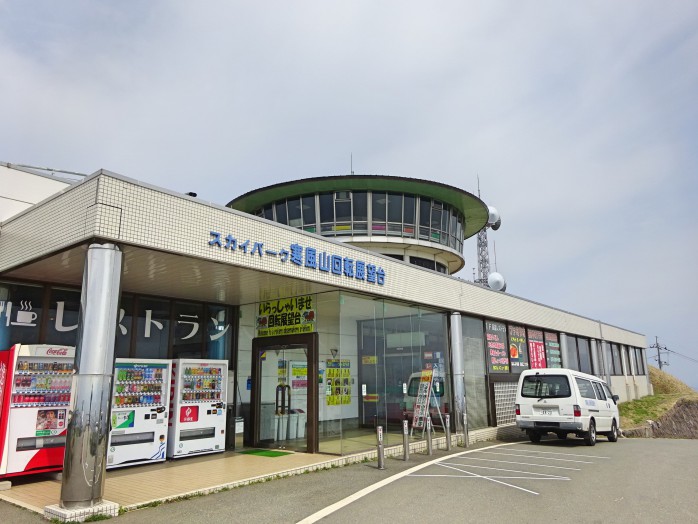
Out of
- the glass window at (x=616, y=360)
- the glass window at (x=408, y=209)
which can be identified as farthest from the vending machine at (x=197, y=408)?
the glass window at (x=616, y=360)

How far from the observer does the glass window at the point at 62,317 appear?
10.2 m

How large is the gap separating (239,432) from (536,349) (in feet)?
41.2

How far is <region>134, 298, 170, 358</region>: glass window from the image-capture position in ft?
38.0

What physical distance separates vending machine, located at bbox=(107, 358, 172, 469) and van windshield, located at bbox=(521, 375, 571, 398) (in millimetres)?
9479

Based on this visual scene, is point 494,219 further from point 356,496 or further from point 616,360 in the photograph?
point 356,496

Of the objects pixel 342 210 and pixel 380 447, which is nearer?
pixel 380 447

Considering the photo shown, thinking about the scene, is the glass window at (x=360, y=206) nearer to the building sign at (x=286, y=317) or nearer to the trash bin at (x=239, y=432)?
the building sign at (x=286, y=317)

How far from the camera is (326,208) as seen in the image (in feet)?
69.6

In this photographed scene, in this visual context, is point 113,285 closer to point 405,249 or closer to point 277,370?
point 277,370

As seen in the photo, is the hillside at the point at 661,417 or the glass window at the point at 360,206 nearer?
the glass window at the point at 360,206

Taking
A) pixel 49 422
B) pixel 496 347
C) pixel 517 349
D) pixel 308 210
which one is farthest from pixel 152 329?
pixel 517 349

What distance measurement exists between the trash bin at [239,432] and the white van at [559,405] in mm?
7387

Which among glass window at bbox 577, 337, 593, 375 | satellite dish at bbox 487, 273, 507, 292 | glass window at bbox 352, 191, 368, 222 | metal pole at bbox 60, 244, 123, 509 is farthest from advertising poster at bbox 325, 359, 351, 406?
satellite dish at bbox 487, 273, 507, 292

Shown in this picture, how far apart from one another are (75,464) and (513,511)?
565cm
